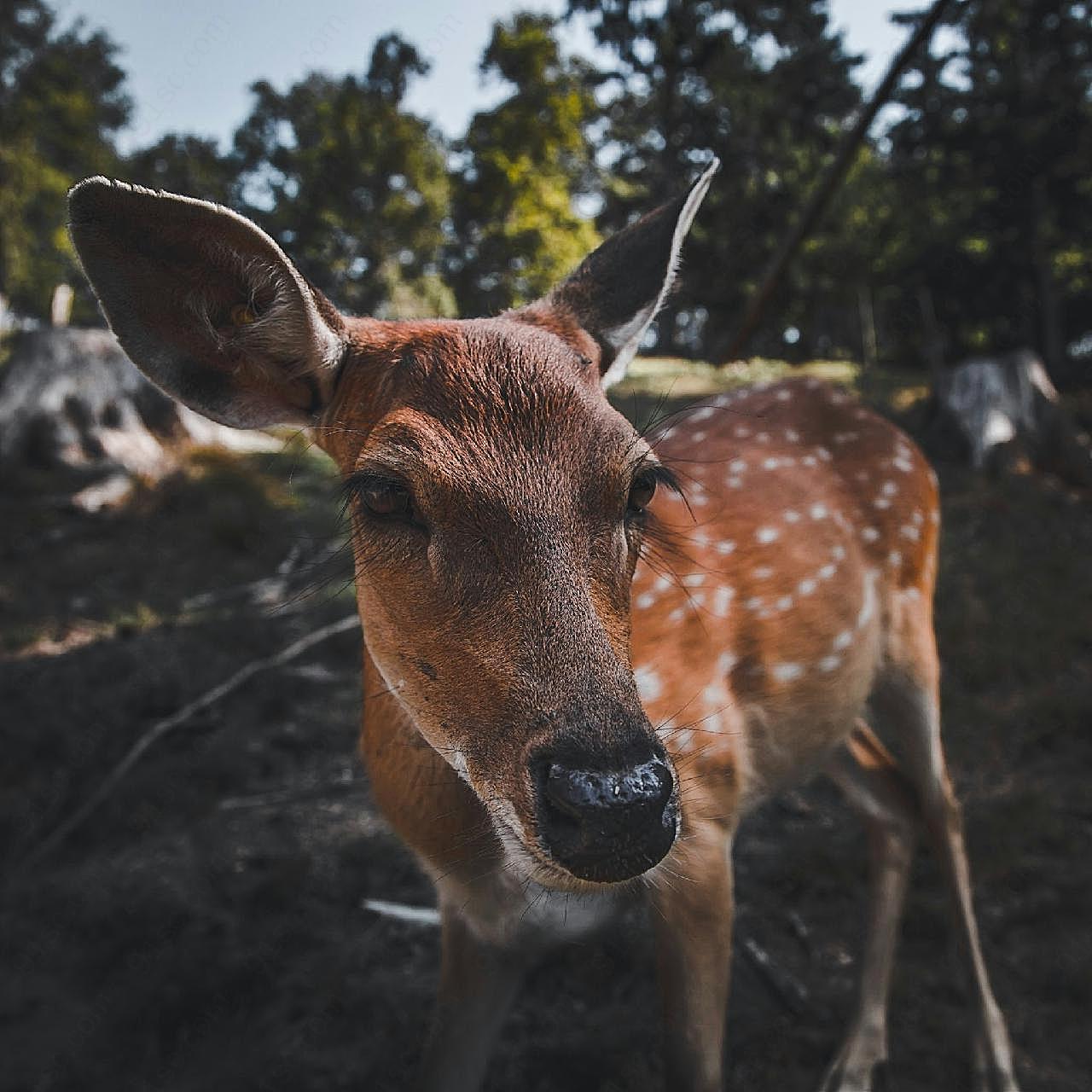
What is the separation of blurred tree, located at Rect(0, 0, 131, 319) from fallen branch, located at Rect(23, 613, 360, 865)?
677 inches

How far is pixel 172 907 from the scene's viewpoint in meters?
3.25

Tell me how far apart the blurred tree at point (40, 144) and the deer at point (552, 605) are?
1989 cm

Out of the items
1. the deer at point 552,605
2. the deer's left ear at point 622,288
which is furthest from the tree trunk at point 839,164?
the deer's left ear at point 622,288

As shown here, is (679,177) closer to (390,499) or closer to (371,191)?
(371,191)

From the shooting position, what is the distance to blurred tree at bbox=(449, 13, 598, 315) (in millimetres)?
18938

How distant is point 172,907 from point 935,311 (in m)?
15.6

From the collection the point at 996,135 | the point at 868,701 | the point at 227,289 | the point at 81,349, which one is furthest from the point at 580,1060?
the point at 996,135

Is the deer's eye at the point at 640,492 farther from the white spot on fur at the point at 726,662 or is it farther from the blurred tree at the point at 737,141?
the blurred tree at the point at 737,141

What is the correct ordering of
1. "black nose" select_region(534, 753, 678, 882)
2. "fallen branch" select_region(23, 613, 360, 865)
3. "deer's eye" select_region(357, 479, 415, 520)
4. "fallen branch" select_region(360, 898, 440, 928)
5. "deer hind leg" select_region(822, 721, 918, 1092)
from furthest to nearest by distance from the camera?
"fallen branch" select_region(23, 613, 360, 865), "fallen branch" select_region(360, 898, 440, 928), "deer hind leg" select_region(822, 721, 918, 1092), "deer's eye" select_region(357, 479, 415, 520), "black nose" select_region(534, 753, 678, 882)

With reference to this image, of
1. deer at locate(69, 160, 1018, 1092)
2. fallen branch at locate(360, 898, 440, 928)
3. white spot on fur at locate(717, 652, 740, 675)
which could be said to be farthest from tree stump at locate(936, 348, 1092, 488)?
fallen branch at locate(360, 898, 440, 928)

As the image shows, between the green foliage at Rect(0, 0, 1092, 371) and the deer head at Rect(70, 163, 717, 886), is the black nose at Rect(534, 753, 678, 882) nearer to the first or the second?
the deer head at Rect(70, 163, 717, 886)

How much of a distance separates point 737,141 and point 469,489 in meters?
18.6

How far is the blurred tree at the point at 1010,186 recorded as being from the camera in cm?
1220

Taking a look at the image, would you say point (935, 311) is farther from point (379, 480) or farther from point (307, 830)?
point (379, 480)
